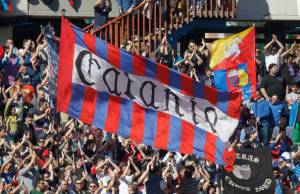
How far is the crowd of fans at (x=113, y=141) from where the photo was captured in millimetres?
27516

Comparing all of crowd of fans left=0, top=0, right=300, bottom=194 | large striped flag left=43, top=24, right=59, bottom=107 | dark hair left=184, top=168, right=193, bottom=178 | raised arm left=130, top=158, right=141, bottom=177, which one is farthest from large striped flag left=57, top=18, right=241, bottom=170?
raised arm left=130, top=158, right=141, bottom=177

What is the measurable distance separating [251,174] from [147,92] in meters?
5.62

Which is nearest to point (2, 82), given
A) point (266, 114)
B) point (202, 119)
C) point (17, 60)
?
point (17, 60)

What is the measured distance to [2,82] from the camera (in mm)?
31609

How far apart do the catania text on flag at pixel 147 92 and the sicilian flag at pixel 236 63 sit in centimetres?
751

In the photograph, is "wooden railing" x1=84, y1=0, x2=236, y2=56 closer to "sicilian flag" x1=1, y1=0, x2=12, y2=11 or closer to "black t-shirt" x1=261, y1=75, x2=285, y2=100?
"sicilian flag" x1=1, y1=0, x2=12, y2=11

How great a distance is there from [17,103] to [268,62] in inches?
234

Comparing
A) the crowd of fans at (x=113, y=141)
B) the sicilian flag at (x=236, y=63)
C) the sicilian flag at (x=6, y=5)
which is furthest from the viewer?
the sicilian flag at (x=6, y=5)

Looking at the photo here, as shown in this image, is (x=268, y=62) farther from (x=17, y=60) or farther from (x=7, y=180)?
(x=7, y=180)

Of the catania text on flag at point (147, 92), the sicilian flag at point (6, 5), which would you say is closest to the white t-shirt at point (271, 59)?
the sicilian flag at point (6, 5)

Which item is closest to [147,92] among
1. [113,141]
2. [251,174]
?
[251,174]

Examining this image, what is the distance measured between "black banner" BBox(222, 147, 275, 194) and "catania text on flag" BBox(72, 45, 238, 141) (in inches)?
186

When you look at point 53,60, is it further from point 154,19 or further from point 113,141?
point 154,19

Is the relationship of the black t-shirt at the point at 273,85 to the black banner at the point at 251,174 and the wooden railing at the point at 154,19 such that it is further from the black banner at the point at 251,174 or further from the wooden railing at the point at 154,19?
the black banner at the point at 251,174
